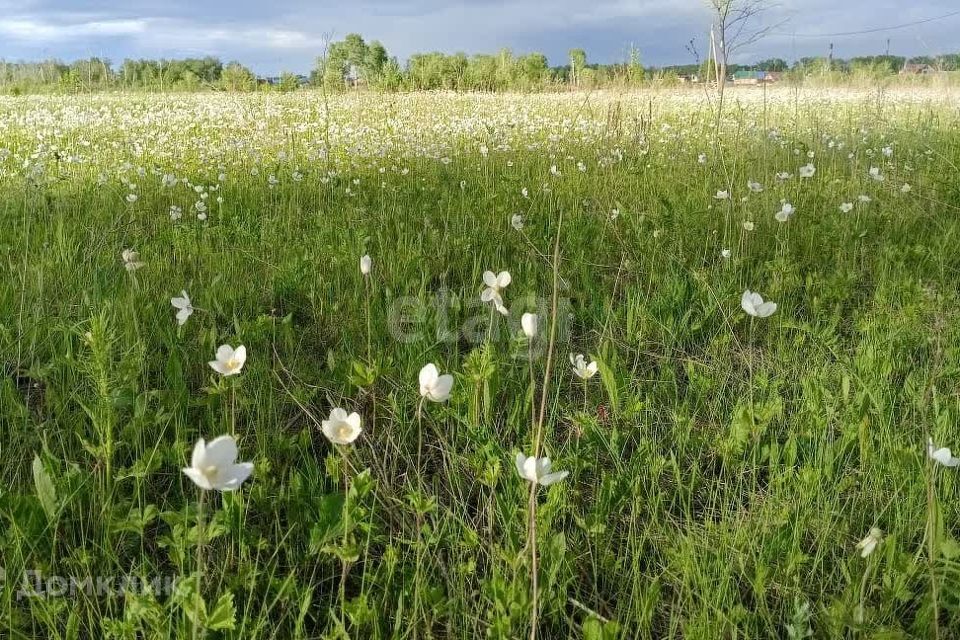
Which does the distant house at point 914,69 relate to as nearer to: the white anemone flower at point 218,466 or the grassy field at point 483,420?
the grassy field at point 483,420

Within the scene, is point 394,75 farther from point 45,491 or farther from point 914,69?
point 914,69

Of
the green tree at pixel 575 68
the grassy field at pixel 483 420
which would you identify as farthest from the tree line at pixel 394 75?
the grassy field at pixel 483 420

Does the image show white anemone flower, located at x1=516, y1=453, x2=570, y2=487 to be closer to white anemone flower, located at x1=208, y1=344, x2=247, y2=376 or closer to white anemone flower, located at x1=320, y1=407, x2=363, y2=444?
white anemone flower, located at x1=320, y1=407, x2=363, y2=444

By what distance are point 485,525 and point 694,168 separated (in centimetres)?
437

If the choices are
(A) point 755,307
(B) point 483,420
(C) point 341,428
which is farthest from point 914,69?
(C) point 341,428

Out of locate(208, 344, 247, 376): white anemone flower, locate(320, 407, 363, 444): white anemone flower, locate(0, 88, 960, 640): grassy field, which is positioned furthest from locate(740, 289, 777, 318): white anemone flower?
locate(208, 344, 247, 376): white anemone flower

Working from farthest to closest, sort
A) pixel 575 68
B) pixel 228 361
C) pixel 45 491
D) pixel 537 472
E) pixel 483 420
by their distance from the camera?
1. pixel 575 68
2. pixel 483 420
3. pixel 228 361
4. pixel 45 491
5. pixel 537 472

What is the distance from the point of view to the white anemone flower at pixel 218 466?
0.92 metres

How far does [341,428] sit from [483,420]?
2.27 ft

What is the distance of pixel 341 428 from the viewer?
129cm

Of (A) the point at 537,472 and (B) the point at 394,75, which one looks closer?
(A) the point at 537,472

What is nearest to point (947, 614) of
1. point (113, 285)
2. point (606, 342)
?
point (606, 342)

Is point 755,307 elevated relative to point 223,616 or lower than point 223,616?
elevated

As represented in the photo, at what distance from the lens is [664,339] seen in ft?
8.27
